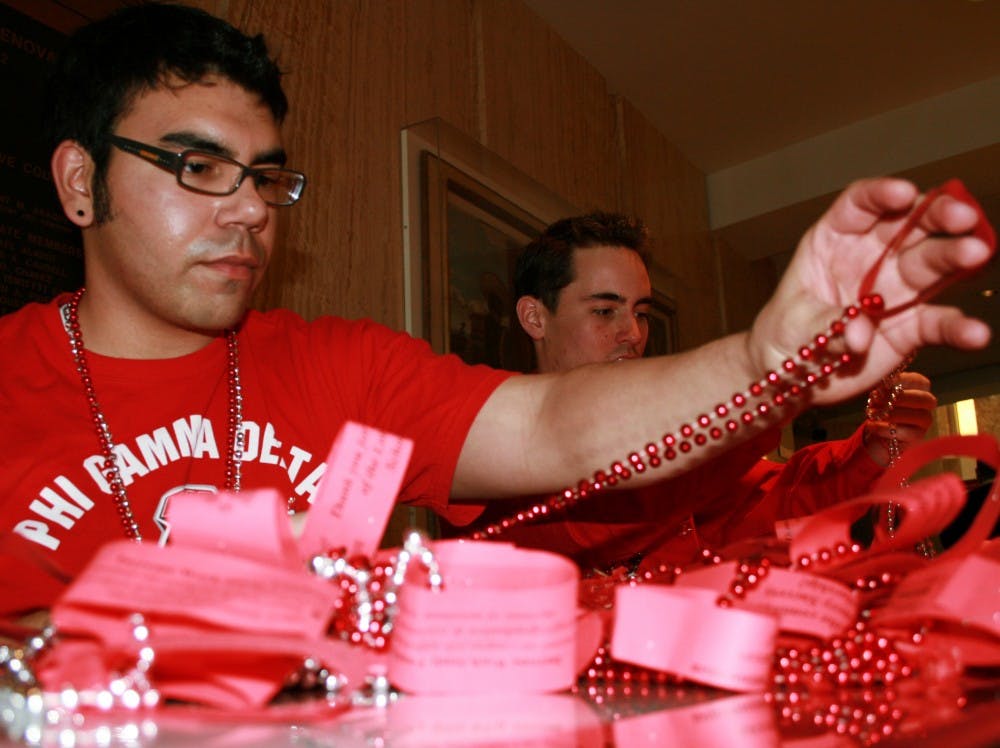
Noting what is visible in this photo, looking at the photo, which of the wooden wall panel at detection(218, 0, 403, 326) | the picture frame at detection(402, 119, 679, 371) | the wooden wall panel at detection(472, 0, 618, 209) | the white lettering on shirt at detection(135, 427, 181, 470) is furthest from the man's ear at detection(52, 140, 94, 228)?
the wooden wall panel at detection(472, 0, 618, 209)

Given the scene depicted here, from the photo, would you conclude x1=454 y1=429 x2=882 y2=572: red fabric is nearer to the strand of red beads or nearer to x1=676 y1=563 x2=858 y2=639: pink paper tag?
the strand of red beads

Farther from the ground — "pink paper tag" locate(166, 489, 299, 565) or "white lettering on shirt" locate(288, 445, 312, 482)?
"white lettering on shirt" locate(288, 445, 312, 482)

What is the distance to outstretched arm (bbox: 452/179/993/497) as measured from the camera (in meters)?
0.65

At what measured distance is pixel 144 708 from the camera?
395mm

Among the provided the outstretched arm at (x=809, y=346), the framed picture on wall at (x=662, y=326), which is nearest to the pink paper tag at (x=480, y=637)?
the outstretched arm at (x=809, y=346)

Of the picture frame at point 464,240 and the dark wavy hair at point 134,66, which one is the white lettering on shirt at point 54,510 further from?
the picture frame at point 464,240

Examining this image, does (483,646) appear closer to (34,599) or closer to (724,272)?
(34,599)

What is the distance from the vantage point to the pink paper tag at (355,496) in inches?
21.6

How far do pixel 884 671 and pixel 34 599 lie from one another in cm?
72

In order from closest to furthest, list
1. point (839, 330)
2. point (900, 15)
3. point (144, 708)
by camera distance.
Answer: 1. point (144, 708)
2. point (839, 330)
3. point (900, 15)

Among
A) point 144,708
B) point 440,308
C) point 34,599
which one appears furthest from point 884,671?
point 440,308

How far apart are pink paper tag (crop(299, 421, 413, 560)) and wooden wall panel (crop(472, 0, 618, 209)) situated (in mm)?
2446

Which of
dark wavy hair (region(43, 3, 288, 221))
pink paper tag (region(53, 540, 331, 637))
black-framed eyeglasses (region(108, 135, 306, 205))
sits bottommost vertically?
pink paper tag (region(53, 540, 331, 637))

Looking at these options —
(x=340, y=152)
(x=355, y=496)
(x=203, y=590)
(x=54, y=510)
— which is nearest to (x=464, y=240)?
(x=340, y=152)
